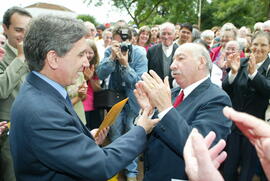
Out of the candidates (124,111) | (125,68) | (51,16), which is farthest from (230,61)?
(51,16)

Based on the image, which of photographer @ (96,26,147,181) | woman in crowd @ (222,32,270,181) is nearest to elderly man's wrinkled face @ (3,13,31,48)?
photographer @ (96,26,147,181)

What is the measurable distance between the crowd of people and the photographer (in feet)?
0.13

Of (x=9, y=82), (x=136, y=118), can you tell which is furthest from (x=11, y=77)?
(x=136, y=118)

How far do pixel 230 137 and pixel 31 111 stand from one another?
2.98m

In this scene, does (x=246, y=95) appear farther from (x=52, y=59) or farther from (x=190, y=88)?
(x=52, y=59)

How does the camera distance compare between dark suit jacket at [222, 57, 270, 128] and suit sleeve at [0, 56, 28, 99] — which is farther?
dark suit jacket at [222, 57, 270, 128]

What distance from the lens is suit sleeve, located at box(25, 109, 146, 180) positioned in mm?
1480

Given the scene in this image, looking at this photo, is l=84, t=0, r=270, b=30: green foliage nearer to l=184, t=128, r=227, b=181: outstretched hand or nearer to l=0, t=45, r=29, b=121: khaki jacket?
l=0, t=45, r=29, b=121: khaki jacket

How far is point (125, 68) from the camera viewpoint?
4.16 metres

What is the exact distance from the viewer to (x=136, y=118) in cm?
264

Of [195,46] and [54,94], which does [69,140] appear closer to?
[54,94]

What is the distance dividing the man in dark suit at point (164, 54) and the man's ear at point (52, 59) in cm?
351

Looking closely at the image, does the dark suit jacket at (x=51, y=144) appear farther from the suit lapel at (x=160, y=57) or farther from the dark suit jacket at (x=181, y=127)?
the suit lapel at (x=160, y=57)

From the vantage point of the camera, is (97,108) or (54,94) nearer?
(54,94)
